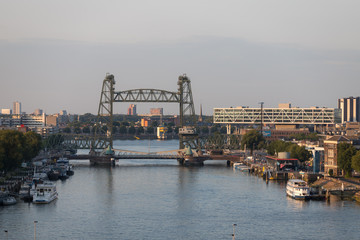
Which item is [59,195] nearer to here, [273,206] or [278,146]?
[273,206]

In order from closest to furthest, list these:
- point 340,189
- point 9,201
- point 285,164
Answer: point 9,201 → point 340,189 → point 285,164

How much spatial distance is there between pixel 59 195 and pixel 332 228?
87.6ft

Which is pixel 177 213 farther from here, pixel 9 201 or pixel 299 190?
pixel 9 201

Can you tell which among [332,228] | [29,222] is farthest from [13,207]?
[332,228]

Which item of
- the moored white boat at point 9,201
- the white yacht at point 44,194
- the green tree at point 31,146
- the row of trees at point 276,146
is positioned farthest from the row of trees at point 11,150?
the row of trees at point 276,146

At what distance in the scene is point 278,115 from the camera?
186625 millimetres

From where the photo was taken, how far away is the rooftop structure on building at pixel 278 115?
184m

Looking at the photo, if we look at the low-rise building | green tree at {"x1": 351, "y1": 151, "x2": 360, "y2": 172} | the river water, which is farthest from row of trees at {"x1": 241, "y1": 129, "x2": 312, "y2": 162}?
green tree at {"x1": 351, "y1": 151, "x2": 360, "y2": 172}

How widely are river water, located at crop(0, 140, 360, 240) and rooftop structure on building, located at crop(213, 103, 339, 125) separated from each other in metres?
110

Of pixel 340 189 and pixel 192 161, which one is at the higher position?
pixel 192 161

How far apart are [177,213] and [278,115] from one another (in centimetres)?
13561

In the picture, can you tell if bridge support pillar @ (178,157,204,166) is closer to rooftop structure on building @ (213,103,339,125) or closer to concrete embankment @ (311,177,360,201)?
concrete embankment @ (311,177,360,201)

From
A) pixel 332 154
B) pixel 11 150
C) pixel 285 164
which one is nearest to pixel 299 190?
pixel 332 154

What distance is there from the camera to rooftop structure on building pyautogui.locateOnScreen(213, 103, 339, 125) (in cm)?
18425
